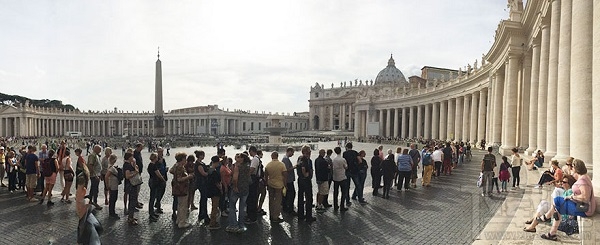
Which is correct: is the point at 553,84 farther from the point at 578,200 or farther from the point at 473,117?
the point at 473,117

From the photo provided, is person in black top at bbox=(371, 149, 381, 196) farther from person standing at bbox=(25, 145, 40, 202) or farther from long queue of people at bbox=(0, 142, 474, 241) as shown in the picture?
person standing at bbox=(25, 145, 40, 202)

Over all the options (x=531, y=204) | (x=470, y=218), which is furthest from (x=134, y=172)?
(x=531, y=204)

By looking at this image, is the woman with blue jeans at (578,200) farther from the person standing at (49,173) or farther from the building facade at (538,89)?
the person standing at (49,173)

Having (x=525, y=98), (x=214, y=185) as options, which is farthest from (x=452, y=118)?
(x=214, y=185)

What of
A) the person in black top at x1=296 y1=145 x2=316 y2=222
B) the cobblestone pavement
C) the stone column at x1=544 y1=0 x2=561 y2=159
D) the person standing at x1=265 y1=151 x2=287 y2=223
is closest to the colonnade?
the stone column at x1=544 y1=0 x2=561 y2=159

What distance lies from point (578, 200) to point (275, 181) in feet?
18.1

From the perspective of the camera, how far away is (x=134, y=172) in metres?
8.28

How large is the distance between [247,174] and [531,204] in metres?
6.46

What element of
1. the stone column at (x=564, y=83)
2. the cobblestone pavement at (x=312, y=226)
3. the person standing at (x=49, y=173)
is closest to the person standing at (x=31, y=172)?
the cobblestone pavement at (x=312, y=226)

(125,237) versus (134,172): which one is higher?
(134,172)

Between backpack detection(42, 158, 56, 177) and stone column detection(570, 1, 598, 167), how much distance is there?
Result: 46.8 ft

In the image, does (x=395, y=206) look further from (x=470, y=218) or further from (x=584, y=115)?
(x=584, y=115)

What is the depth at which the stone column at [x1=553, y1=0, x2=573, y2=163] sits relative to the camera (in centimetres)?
1188

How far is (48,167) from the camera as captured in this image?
32.6 ft
